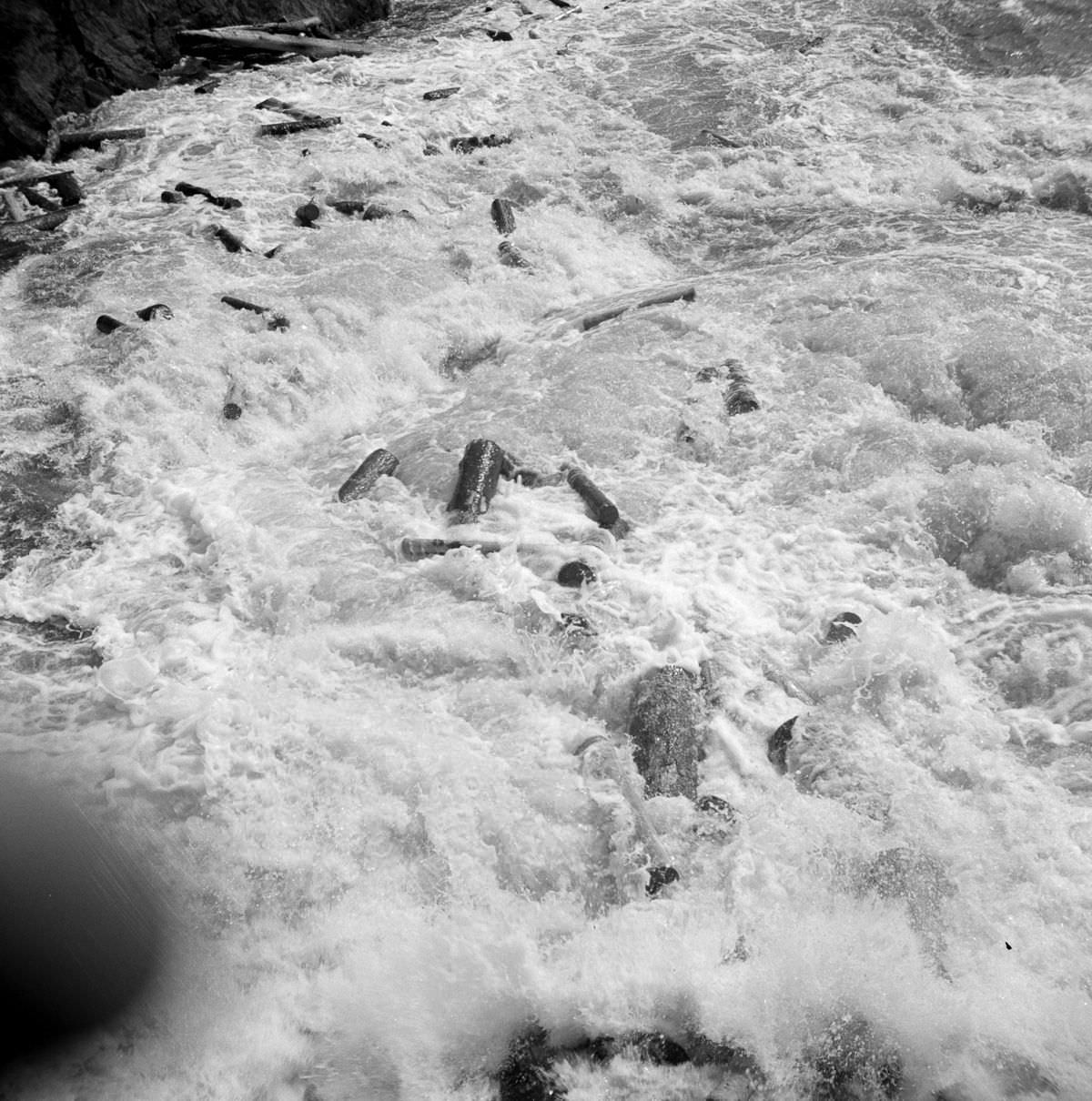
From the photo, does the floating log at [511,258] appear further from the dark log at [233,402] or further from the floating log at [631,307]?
the dark log at [233,402]

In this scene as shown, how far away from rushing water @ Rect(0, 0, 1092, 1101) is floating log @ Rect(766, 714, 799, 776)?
1.6 inches

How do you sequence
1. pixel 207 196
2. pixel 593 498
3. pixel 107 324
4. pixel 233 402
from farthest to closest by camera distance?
pixel 207 196
pixel 107 324
pixel 233 402
pixel 593 498

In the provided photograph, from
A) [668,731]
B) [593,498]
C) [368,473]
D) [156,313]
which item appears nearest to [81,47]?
[156,313]

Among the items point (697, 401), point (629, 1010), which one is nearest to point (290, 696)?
point (629, 1010)

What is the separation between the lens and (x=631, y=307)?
7727 millimetres

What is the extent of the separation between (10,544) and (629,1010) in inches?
181

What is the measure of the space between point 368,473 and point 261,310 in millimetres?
2662

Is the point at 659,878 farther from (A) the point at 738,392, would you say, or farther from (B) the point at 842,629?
(A) the point at 738,392

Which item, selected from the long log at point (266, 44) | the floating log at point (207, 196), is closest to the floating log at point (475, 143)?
the floating log at point (207, 196)

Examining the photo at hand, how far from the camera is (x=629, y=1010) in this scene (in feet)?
10.6

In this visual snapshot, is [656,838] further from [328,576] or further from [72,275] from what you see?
[72,275]

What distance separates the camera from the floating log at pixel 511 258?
27.9 ft

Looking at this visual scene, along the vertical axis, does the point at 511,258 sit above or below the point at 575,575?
above

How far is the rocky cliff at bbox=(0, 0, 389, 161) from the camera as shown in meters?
11.0
